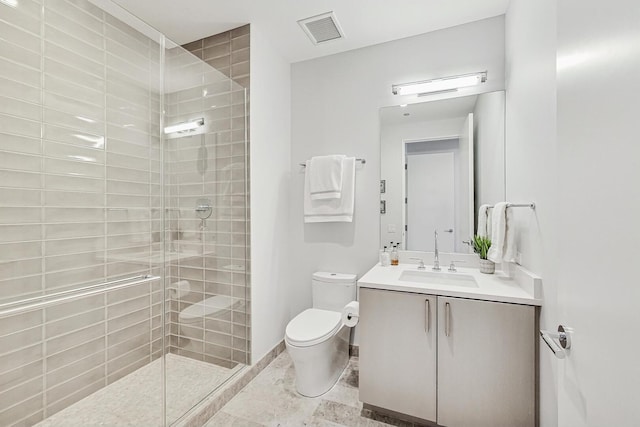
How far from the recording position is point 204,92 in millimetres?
1907

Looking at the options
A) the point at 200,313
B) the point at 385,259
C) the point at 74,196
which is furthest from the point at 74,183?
the point at 385,259

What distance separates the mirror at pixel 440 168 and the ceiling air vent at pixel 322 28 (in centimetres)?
67

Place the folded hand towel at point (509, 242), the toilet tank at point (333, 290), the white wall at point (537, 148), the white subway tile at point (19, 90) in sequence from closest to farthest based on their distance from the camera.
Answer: the white wall at point (537, 148) < the white subway tile at point (19, 90) < the folded hand towel at point (509, 242) < the toilet tank at point (333, 290)

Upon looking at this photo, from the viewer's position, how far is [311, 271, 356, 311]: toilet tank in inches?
88.4

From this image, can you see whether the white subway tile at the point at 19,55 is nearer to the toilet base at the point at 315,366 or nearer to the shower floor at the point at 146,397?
the shower floor at the point at 146,397

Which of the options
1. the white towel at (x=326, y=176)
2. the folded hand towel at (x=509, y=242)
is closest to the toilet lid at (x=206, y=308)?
the white towel at (x=326, y=176)

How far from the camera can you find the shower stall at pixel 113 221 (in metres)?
1.36

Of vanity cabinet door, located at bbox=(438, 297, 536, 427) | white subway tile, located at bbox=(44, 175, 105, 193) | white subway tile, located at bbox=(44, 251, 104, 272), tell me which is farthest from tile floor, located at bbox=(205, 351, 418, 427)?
white subway tile, located at bbox=(44, 175, 105, 193)

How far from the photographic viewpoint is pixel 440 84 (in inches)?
82.3

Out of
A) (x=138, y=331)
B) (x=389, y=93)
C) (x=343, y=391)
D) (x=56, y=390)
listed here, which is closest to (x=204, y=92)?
(x=389, y=93)

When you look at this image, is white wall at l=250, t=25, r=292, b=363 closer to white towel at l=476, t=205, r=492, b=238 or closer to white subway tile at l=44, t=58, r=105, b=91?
white subway tile at l=44, t=58, r=105, b=91

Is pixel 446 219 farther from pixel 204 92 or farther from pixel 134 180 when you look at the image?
pixel 134 180

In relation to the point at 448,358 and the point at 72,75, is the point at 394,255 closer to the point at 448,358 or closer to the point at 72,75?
the point at 448,358

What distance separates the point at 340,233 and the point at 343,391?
45.0 inches
